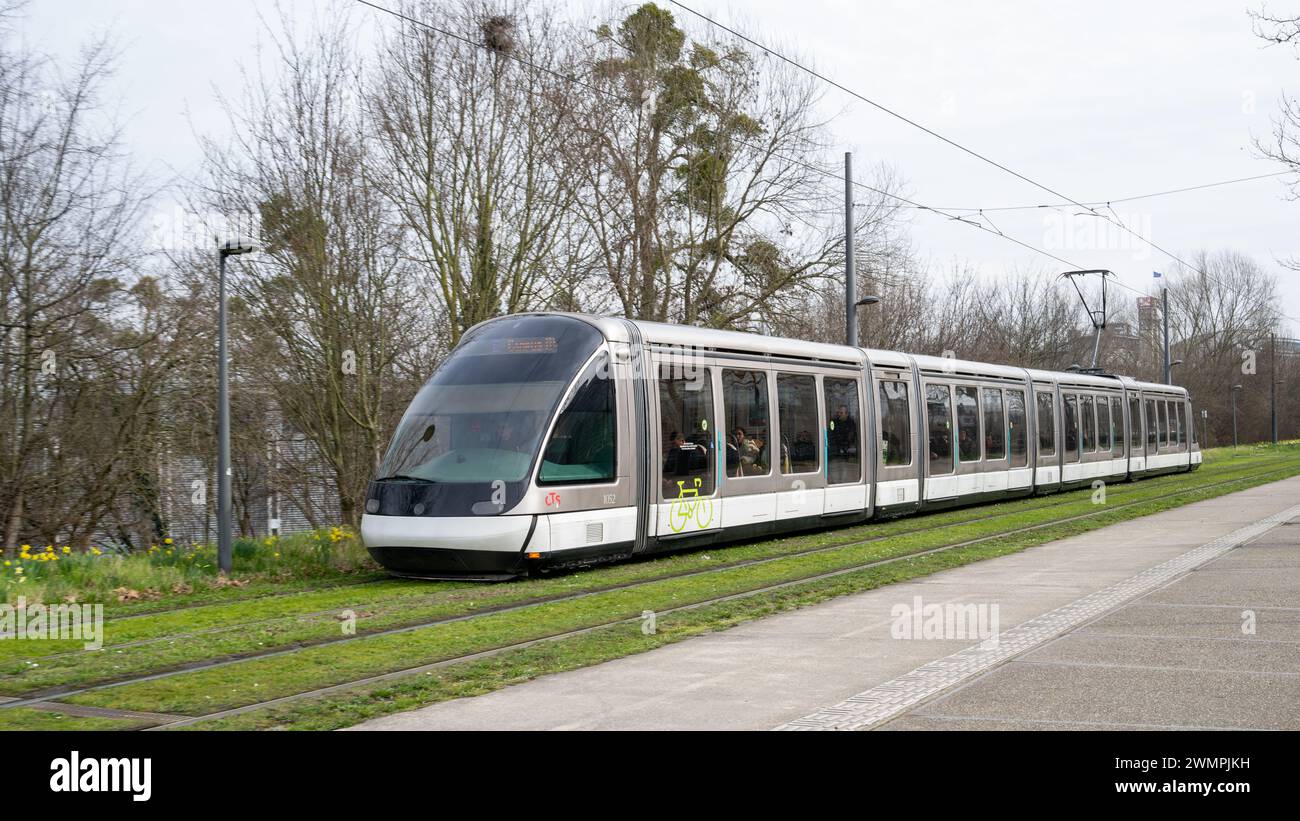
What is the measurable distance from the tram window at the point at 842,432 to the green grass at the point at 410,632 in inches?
116

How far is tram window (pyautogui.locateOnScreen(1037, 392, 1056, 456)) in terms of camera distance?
2939 cm

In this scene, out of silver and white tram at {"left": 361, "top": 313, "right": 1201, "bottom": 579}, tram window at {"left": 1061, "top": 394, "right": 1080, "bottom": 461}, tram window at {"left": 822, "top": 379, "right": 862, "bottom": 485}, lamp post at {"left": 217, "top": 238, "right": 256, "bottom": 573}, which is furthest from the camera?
tram window at {"left": 1061, "top": 394, "right": 1080, "bottom": 461}

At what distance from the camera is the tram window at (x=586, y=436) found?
13.6 meters

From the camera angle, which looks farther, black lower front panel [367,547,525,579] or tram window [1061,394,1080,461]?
tram window [1061,394,1080,461]

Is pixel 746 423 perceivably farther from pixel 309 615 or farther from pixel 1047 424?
pixel 1047 424

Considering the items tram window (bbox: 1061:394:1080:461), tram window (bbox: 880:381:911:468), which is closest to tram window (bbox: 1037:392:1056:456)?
tram window (bbox: 1061:394:1080:461)

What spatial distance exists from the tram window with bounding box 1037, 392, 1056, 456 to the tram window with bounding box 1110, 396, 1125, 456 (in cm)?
587

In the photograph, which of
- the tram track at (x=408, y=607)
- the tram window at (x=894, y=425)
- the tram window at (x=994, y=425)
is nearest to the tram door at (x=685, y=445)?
the tram track at (x=408, y=607)

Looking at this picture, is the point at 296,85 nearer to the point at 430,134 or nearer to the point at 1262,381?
the point at 430,134

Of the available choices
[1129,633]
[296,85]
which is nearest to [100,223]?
[296,85]

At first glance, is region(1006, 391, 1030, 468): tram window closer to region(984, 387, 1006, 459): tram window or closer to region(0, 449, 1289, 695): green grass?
region(984, 387, 1006, 459): tram window

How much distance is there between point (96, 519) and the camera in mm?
18688

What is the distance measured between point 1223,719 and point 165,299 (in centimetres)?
1767

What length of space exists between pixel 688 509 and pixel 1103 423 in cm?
2213
